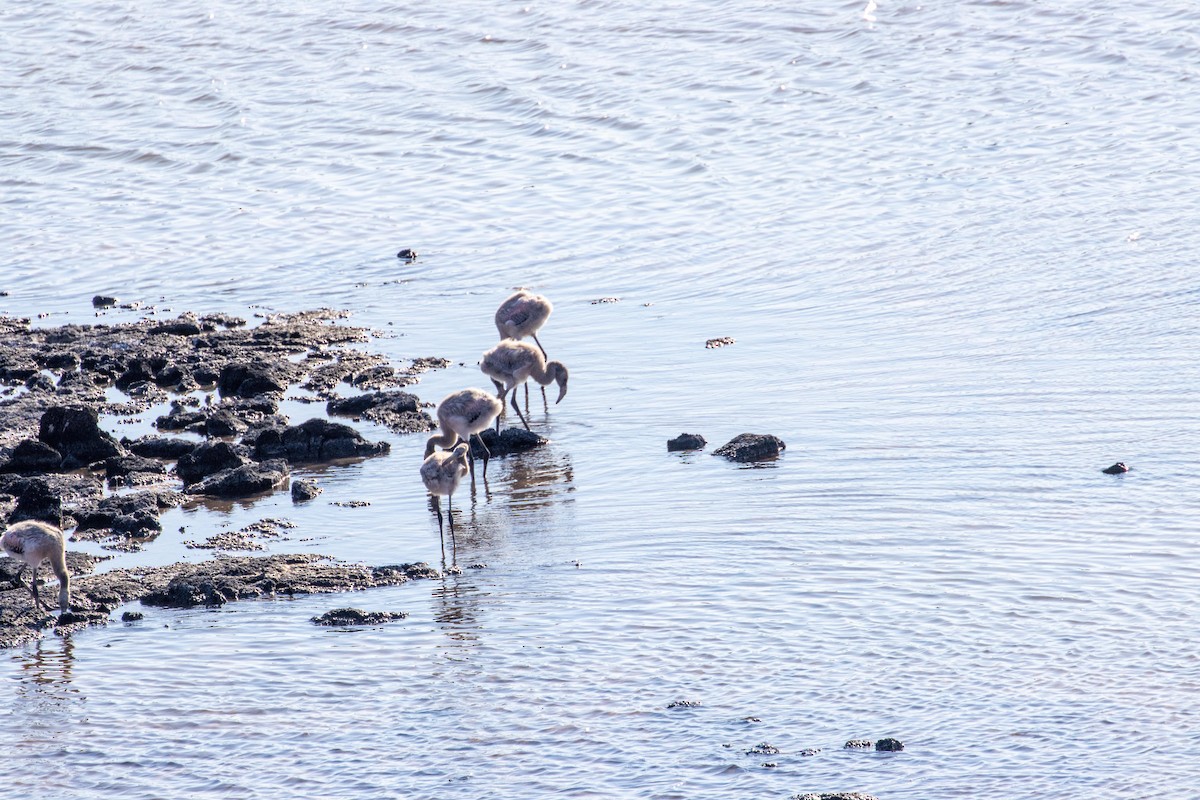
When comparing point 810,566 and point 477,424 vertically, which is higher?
point 477,424

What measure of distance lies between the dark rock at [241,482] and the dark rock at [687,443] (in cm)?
305

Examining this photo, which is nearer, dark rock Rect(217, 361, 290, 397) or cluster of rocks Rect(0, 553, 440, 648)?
cluster of rocks Rect(0, 553, 440, 648)

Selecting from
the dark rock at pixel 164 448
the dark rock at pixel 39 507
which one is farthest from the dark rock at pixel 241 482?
the dark rock at pixel 39 507

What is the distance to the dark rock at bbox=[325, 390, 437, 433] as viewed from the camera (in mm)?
13867

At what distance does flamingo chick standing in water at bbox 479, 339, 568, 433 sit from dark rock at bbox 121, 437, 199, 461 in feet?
8.55

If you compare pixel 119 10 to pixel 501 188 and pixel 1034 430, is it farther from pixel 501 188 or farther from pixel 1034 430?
pixel 1034 430

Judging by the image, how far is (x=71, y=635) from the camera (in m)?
9.59

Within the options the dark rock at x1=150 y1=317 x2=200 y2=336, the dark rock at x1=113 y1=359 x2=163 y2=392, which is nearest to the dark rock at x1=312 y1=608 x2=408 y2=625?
the dark rock at x1=113 y1=359 x2=163 y2=392

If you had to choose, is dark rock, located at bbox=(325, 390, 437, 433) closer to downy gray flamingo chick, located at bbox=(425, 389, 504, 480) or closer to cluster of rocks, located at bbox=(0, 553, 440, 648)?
downy gray flamingo chick, located at bbox=(425, 389, 504, 480)

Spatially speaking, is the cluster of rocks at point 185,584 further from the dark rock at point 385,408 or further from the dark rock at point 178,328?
the dark rock at point 178,328

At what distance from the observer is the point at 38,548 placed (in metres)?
9.87

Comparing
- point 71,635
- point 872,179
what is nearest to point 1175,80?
point 872,179

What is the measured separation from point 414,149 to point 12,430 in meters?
13.2

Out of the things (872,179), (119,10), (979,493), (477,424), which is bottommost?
(979,493)
